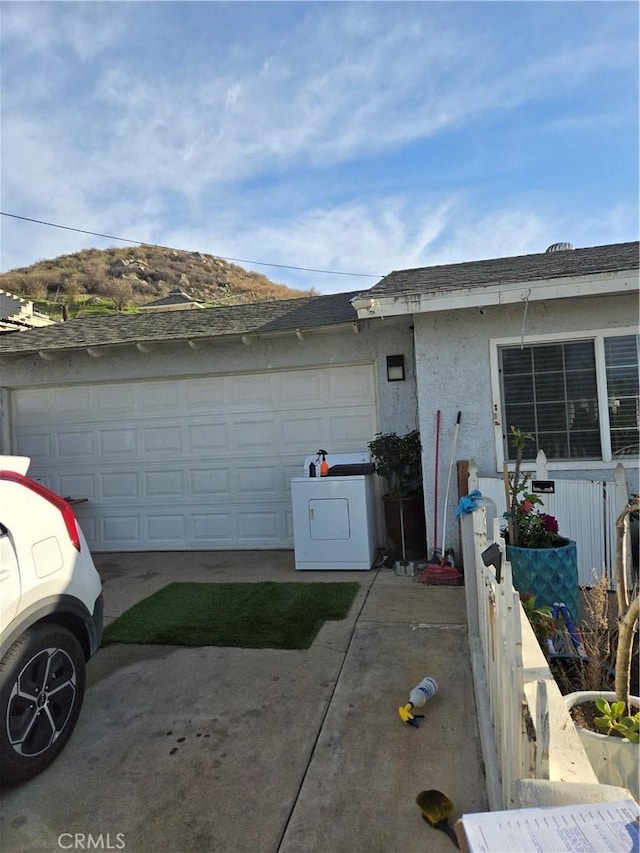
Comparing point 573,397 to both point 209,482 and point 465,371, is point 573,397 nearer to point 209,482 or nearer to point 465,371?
point 465,371

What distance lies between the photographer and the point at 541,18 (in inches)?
163

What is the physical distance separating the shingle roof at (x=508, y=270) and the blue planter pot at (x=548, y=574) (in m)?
2.81

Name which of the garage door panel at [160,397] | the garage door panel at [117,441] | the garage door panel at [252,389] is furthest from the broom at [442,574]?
→ the garage door panel at [117,441]

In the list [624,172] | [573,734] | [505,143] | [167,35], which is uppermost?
[167,35]

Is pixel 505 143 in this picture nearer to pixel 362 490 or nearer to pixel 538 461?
pixel 538 461

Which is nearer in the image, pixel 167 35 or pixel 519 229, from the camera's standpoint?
pixel 167 35

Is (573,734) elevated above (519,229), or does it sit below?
below

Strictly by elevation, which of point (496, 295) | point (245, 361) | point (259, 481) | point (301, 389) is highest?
point (496, 295)

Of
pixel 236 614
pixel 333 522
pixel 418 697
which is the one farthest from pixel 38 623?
pixel 333 522

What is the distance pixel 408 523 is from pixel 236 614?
235cm

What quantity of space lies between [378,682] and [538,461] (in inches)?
101

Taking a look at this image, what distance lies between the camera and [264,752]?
98.5 inches

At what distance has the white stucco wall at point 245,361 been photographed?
6371 mm

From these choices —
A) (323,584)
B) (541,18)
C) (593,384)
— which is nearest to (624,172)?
(541,18)
